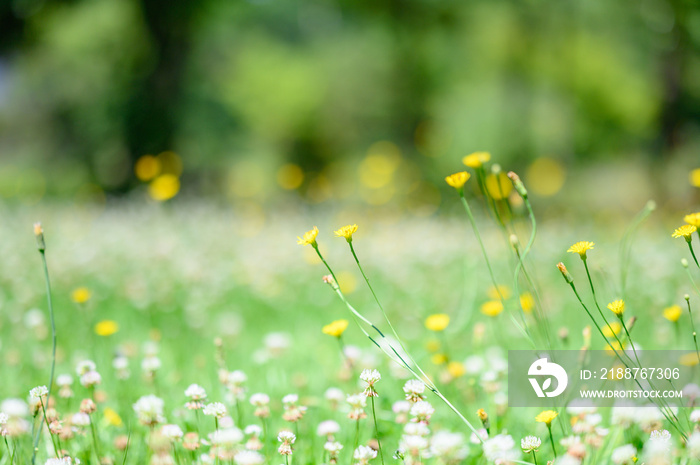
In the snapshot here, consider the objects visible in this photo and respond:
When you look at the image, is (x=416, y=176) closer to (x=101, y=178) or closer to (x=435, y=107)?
(x=435, y=107)

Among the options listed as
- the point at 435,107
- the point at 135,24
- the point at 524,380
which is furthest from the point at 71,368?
the point at 435,107

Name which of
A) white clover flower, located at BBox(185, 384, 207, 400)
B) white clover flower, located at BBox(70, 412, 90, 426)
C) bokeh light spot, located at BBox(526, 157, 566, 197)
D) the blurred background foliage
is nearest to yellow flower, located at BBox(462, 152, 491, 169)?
white clover flower, located at BBox(185, 384, 207, 400)

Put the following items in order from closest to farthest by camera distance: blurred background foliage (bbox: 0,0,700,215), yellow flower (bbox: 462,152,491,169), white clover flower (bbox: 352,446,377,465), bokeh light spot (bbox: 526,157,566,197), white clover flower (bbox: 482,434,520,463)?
1. white clover flower (bbox: 482,434,520,463)
2. white clover flower (bbox: 352,446,377,465)
3. yellow flower (bbox: 462,152,491,169)
4. blurred background foliage (bbox: 0,0,700,215)
5. bokeh light spot (bbox: 526,157,566,197)

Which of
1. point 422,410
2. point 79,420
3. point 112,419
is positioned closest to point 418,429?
point 422,410

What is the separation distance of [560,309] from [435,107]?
1023 centimetres

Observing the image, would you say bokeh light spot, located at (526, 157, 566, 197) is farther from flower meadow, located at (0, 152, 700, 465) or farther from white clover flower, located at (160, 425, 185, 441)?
white clover flower, located at (160, 425, 185, 441)

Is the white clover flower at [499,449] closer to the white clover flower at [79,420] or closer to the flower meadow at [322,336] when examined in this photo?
the flower meadow at [322,336]

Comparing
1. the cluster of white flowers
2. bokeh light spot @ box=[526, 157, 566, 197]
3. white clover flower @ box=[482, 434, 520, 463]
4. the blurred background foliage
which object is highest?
the blurred background foliage

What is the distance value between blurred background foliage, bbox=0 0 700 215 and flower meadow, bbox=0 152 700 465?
375cm

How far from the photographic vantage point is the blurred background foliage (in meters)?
9.09

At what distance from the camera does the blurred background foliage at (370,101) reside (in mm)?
9086

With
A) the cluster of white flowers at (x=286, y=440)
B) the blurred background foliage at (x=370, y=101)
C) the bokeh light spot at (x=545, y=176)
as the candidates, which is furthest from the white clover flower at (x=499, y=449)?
the bokeh light spot at (x=545, y=176)

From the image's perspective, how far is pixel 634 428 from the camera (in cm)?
135

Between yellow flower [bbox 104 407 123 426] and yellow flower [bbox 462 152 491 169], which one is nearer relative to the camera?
yellow flower [bbox 462 152 491 169]
